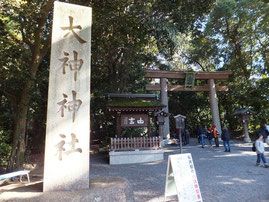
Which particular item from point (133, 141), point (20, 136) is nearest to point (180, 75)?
point (133, 141)

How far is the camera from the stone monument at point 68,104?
3.43 meters

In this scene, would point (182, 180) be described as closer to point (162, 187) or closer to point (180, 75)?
point (162, 187)

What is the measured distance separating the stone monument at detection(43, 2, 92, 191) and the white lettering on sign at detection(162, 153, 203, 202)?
172 cm

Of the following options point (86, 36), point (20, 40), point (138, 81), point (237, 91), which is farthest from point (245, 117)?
point (20, 40)

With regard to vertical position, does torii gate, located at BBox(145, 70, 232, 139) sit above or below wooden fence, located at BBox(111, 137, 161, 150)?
above

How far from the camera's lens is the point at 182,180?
10.9 feet

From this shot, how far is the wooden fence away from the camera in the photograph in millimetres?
8438

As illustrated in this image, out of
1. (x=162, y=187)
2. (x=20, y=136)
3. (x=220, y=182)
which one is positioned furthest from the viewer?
(x=20, y=136)

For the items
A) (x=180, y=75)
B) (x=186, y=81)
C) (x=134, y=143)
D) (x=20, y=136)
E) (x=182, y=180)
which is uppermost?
(x=180, y=75)

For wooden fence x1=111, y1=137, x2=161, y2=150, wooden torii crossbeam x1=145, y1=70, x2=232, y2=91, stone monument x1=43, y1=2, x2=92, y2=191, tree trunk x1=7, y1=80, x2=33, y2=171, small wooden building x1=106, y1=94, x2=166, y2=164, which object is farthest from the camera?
wooden torii crossbeam x1=145, y1=70, x2=232, y2=91

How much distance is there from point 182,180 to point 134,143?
5.32 m

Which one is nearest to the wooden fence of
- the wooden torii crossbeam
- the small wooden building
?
the small wooden building

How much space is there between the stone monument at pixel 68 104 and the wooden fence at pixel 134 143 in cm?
492

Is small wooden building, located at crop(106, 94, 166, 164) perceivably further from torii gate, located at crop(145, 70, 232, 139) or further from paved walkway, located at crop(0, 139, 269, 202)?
torii gate, located at crop(145, 70, 232, 139)
